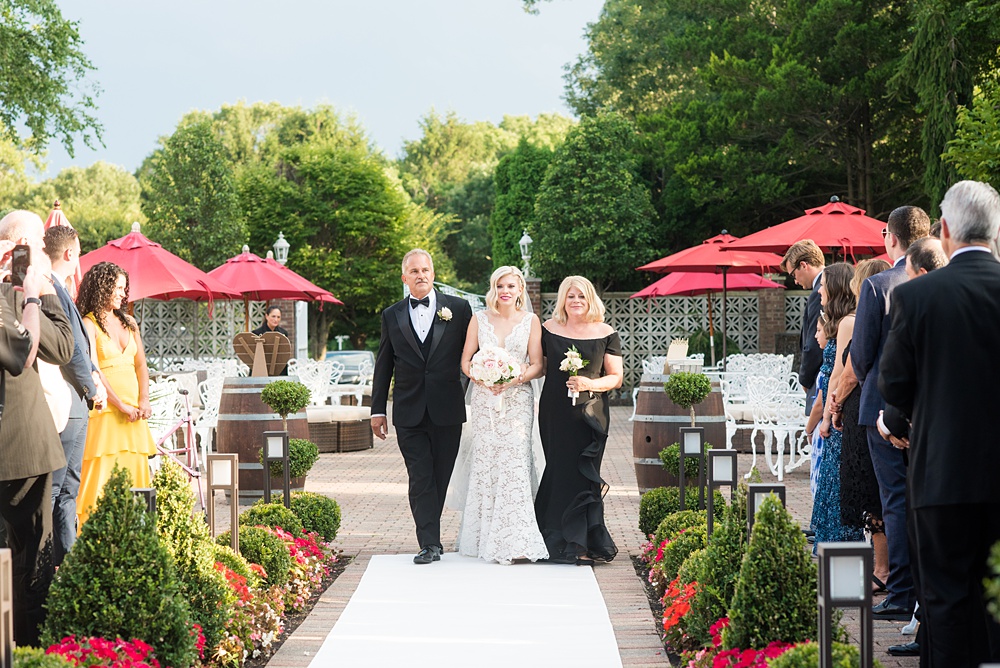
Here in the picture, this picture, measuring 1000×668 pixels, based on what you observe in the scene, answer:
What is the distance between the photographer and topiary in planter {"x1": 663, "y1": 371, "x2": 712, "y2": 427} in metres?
8.34

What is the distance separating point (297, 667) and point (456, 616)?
1135 millimetres

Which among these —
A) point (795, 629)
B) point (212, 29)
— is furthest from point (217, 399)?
point (212, 29)

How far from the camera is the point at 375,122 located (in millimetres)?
52875

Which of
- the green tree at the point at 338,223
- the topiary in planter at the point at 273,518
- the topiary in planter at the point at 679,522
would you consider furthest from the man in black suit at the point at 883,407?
the green tree at the point at 338,223

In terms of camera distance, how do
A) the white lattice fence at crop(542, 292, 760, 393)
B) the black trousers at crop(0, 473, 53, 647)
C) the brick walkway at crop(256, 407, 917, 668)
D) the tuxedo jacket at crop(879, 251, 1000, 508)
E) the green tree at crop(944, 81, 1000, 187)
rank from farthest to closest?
the white lattice fence at crop(542, 292, 760, 393) < the green tree at crop(944, 81, 1000, 187) < the brick walkway at crop(256, 407, 917, 668) < the black trousers at crop(0, 473, 53, 647) < the tuxedo jacket at crop(879, 251, 1000, 508)

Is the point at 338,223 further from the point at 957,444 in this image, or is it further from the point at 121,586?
the point at 957,444

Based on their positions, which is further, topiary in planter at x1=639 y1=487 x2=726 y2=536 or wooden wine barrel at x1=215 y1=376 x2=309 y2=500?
wooden wine barrel at x1=215 y1=376 x2=309 y2=500

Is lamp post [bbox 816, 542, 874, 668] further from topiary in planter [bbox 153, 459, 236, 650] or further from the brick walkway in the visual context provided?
topiary in planter [bbox 153, 459, 236, 650]

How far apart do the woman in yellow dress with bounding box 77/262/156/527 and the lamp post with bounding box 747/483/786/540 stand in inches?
133

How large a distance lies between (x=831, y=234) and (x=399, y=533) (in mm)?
6445

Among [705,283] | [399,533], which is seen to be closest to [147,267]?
[399,533]

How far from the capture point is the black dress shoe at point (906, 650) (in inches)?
199

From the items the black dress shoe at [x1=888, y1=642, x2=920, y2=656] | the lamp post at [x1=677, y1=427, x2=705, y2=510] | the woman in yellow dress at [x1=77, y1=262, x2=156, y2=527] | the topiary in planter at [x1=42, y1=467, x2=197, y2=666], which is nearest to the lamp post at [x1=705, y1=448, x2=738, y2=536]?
the black dress shoe at [x1=888, y1=642, x2=920, y2=656]

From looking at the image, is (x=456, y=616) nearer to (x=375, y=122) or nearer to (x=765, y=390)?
(x=765, y=390)
